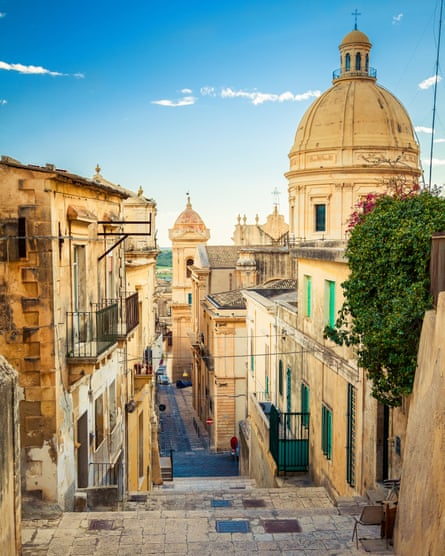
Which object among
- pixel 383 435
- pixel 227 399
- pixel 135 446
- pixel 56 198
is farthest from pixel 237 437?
pixel 56 198

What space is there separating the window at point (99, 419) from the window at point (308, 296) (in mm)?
5447

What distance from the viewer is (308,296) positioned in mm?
15555

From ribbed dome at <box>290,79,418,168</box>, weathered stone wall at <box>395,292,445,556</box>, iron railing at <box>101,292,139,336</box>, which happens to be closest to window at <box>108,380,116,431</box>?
iron railing at <box>101,292,139,336</box>

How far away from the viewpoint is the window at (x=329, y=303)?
13473 mm

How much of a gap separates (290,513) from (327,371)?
13.1ft

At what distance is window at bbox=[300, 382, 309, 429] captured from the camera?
15547mm

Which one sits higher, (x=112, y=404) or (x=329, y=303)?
(x=329, y=303)

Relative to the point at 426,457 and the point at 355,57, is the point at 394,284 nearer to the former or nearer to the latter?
the point at 426,457

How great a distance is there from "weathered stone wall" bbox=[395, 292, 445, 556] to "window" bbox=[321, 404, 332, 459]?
5.11 meters

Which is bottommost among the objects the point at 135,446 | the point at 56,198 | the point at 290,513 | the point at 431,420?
the point at 135,446

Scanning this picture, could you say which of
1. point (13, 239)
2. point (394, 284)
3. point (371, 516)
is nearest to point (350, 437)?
point (371, 516)

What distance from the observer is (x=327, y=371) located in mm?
13750

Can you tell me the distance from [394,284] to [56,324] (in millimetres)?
5517

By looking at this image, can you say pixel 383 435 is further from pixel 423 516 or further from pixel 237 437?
pixel 237 437
